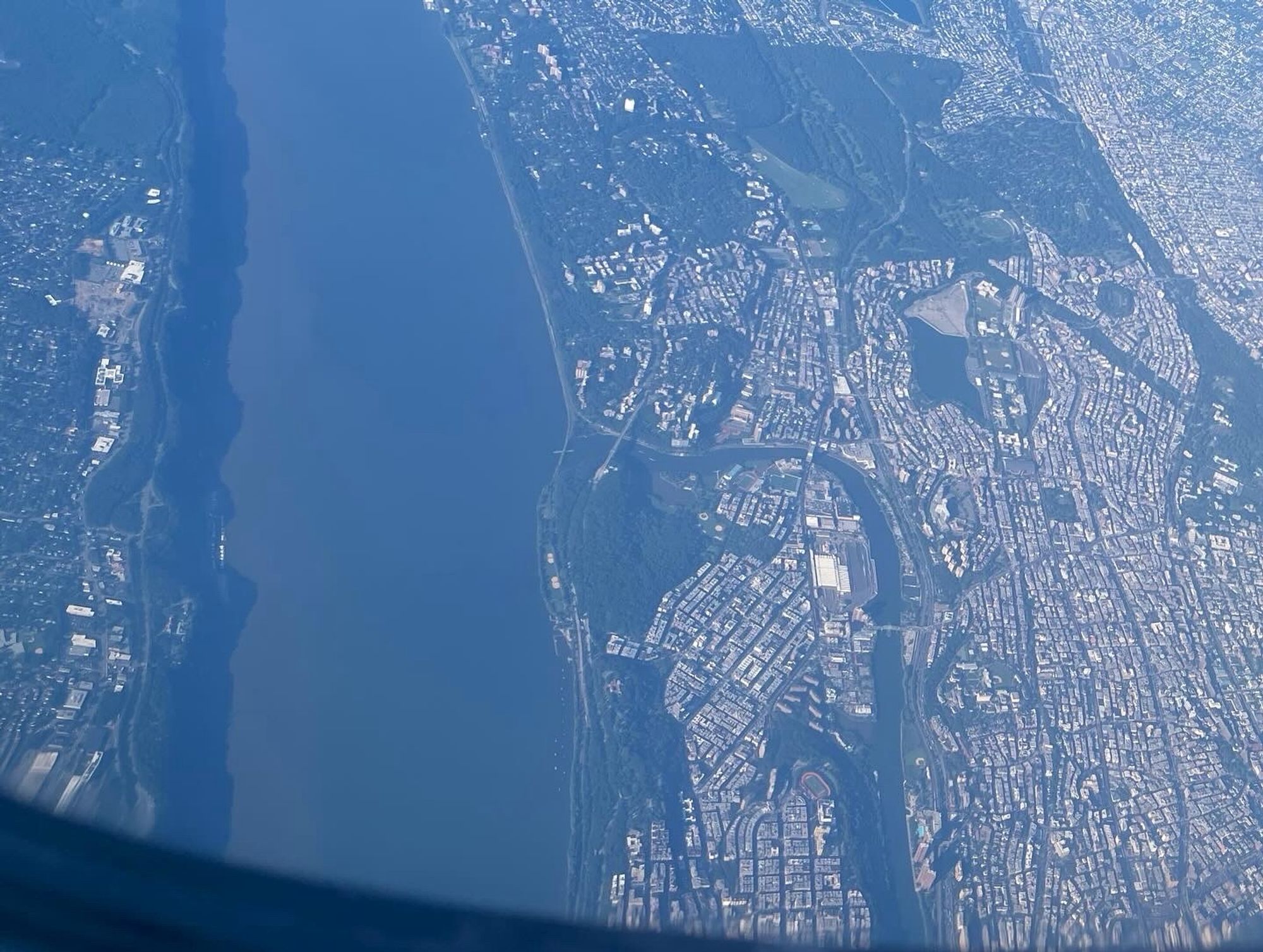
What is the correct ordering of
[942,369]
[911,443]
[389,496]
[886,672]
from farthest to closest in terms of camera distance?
1. [942,369]
2. [911,443]
3. [389,496]
4. [886,672]

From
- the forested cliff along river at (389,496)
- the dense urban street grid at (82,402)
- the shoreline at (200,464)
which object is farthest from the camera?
the forested cliff along river at (389,496)

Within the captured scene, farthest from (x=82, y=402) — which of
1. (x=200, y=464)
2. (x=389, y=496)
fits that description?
(x=389, y=496)

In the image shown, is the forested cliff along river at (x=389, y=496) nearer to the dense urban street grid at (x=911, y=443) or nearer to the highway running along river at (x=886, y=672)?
the dense urban street grid at (x=911, y=443)

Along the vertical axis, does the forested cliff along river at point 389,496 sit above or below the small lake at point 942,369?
below

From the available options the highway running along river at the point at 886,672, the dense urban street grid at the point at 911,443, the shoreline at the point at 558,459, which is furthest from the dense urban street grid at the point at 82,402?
the highway running along river at the point at 886,672

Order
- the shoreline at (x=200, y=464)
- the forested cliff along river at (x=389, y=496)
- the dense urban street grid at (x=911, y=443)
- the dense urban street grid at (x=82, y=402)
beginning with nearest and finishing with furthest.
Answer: the dense urban street grid at (x=82, y=402) → the shoreline at (x=200, y=464) → the forested cliff along river at (x=389, y=496) → the dense urban street grid at (x=911, y=443)

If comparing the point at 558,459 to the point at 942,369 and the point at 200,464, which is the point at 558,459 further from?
the point at 942,369
